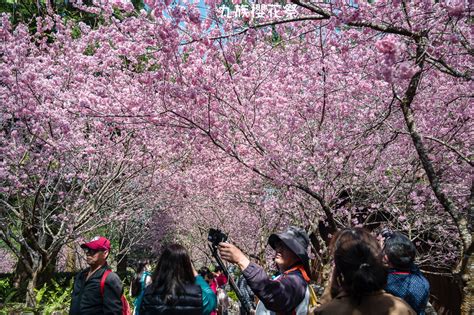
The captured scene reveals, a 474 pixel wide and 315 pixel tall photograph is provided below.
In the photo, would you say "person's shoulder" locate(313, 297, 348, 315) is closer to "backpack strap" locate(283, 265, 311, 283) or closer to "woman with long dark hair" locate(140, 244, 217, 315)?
"backpack strap" locate(283, 265, 311, 283)

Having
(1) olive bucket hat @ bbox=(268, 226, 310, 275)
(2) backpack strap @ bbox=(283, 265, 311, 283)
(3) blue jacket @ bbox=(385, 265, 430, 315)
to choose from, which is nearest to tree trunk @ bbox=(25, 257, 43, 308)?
(1) olive bucket hat @ bbox=(268, 226, 310, 275)

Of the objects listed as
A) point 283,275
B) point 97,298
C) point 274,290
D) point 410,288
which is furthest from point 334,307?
point 97,298

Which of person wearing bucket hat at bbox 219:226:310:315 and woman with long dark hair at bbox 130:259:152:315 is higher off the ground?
person wearing bucket hat at bbox 219:226:310:315

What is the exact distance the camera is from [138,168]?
388 inches

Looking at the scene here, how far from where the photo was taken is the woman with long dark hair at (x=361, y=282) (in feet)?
6.28

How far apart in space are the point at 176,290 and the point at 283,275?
2.64 ft

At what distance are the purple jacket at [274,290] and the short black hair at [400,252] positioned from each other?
90 centimetres

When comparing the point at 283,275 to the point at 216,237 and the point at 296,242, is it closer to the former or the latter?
the point at 296,242

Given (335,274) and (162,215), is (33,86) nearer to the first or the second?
(335,274)

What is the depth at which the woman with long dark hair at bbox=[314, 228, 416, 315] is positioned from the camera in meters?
1.92

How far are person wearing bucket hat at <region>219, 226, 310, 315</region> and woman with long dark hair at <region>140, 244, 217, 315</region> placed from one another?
1.57 ft

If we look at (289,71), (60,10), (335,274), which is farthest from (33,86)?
(335,274)

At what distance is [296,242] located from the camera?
2.82 metres

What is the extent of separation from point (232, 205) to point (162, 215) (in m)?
6.05
